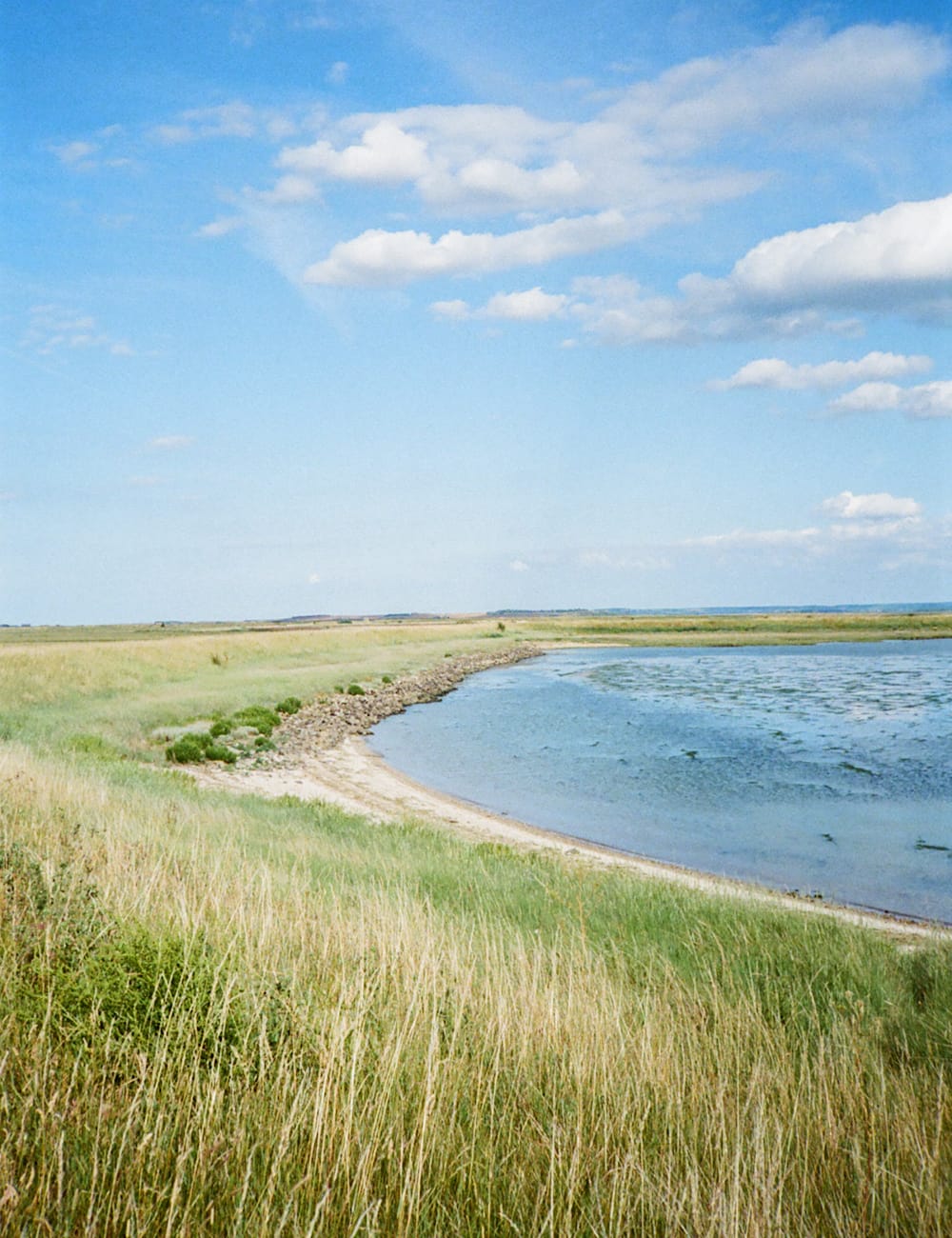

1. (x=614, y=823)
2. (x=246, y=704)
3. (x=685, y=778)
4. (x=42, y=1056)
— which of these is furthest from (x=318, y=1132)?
(x=246, y=704)

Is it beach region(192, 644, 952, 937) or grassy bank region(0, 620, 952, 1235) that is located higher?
grassy bank region(0, 620, 952, 1235)

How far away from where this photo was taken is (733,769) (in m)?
25.8

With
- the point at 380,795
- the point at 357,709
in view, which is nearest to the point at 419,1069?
the point at 380,795

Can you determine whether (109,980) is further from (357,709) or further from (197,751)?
(357,709)

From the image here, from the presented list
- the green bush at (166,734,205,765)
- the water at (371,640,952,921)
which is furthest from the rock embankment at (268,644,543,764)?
the green bush at (166,734,205,765)

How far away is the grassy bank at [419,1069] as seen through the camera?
272 centimetres

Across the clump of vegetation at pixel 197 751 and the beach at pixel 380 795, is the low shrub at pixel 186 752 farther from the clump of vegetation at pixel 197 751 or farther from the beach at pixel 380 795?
the beach at pixel 380 795

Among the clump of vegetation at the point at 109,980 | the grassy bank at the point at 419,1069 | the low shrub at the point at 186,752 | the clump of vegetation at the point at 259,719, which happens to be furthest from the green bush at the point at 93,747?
the clump of vegetation at the point at 109,980

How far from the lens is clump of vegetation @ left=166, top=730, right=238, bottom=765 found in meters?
25.3

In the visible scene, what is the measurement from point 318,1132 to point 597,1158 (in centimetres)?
98

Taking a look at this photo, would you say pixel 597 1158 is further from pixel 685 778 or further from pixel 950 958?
pixel 685 778

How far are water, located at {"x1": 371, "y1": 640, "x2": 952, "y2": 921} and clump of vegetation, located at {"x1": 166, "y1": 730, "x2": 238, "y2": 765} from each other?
5578mm

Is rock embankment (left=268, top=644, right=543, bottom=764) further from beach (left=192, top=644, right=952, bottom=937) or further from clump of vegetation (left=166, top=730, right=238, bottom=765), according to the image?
clump of vegetation (left=166, top=730, right=238, bottom=765)

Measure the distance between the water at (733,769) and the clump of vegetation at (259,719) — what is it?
4.39m
